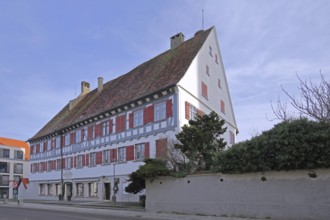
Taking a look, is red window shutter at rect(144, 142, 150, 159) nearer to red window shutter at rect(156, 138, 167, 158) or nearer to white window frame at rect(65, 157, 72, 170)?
red window shutter at rect(156, 138, 167, 158)

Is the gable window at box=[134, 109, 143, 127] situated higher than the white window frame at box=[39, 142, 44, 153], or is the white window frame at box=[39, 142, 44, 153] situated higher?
the gable window at box=[134, 109, 143, 127]

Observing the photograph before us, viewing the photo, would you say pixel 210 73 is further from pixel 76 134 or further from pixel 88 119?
pixel 76 134

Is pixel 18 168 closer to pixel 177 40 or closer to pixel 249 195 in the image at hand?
pixel 177 40

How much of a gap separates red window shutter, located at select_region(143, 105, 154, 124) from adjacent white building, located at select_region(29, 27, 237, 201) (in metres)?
0.08

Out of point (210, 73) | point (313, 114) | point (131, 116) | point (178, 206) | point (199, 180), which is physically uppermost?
point (210, 73)

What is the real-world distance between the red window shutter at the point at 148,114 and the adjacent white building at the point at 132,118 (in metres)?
0.08

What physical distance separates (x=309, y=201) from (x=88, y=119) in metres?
27.7

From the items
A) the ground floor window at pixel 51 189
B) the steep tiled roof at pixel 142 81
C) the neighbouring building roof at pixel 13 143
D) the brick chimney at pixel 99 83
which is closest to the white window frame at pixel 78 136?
the steep tiled roof at pixel 142 81

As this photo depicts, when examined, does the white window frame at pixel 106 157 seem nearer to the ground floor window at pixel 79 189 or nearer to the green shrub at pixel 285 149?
the ground floor window at pixel 79 189

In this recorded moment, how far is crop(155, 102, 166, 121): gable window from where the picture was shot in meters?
31.5

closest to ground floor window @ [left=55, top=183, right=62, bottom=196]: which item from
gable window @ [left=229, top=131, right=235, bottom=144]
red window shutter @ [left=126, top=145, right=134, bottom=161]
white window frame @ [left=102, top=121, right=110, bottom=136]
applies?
white window frame @ [left=102, top=121, right=110, bottom=136]

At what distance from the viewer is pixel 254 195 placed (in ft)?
63.3

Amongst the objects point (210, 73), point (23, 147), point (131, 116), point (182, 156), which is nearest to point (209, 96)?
point (210, 73)

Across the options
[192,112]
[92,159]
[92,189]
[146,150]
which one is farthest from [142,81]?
[92,189]
